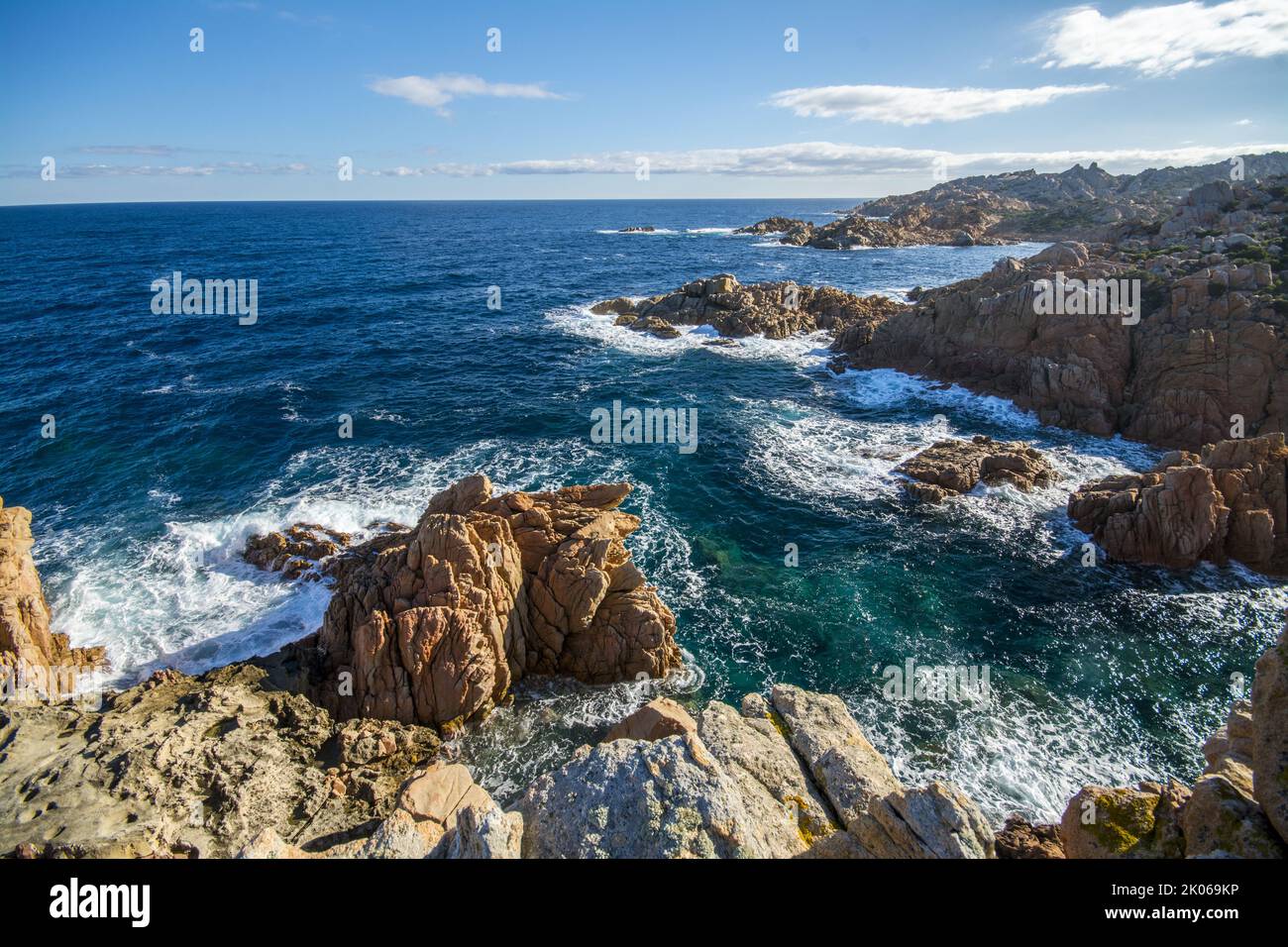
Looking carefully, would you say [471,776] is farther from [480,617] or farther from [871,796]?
[871,796]

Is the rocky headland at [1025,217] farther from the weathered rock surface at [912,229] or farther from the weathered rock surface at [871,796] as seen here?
the weathered rock surface at [871,796]

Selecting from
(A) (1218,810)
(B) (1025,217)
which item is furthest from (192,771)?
(B) (1025,217)

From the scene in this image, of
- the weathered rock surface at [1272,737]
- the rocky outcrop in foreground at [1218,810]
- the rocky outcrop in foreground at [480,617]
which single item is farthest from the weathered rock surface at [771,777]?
the weathered rock surface at [1272,737]

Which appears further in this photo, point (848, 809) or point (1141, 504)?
point (1141, 504)

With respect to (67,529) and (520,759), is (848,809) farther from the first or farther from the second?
(67,529)

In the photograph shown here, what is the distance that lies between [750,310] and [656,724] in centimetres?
5898

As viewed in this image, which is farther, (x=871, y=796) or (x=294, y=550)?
(x=294, y=550)

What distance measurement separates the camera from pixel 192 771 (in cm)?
1595

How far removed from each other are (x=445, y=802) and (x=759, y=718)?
8613 millimetres

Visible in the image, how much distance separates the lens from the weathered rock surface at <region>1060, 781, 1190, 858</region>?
9.95 m

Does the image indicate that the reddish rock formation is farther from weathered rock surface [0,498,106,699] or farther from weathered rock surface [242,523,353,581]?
weathered rock surface [0,498,106,699]

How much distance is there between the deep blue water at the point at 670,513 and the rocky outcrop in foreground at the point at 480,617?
1438mm

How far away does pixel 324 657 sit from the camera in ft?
70.5

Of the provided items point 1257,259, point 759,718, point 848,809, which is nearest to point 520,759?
point 759,718
